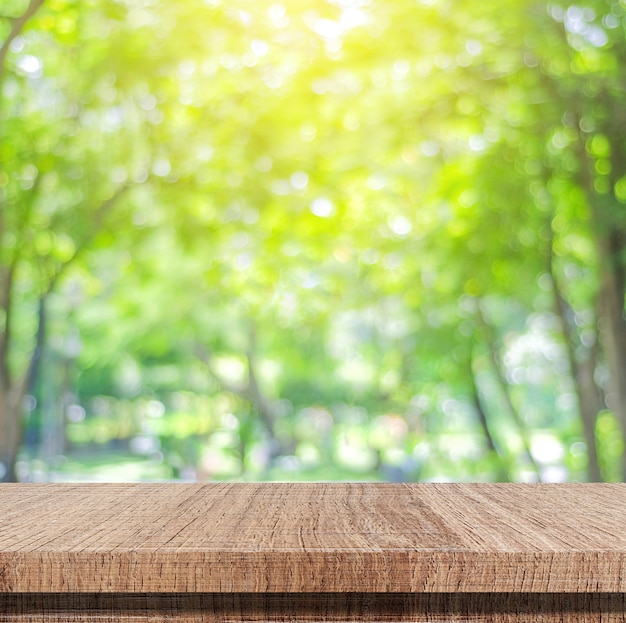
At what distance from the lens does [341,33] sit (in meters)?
3.95

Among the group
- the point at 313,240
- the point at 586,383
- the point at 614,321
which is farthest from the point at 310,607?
the point at 313,240

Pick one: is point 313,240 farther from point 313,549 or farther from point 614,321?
point 313,549

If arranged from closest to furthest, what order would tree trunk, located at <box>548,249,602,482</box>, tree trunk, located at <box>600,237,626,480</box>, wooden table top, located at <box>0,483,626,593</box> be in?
wooden table top, located at <box>0,483,626,593</box> < tree trunk, located at <box>600,237,626,480</box> < tree trunk, located at <box>548,249,602,482</box>

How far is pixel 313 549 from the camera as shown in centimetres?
52

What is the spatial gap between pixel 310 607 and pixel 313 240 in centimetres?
424

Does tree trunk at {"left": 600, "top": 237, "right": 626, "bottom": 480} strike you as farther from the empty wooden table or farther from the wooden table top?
the empty wooden table

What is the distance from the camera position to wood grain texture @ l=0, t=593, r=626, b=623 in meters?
0.52

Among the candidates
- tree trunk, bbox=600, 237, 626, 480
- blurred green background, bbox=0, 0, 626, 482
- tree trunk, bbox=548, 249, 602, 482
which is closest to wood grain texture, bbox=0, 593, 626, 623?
blurred green background, bbox=0, 0, 626, 482

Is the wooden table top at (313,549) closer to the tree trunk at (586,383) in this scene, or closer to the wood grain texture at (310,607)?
the wood grain texture at (310,607)

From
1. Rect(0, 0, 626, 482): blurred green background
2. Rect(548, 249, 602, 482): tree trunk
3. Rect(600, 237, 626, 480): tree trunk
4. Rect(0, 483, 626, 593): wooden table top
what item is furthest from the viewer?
Rect(548, 249, 602, 482): tree trunk

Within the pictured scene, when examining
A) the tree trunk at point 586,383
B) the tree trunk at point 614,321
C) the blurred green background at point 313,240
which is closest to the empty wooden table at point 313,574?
the blurred green background at point 313,240

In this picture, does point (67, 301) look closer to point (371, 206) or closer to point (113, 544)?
point (371, 206)

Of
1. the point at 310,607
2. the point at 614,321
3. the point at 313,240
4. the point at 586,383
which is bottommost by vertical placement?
the point at 586,383

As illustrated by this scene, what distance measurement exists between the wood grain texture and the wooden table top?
12 millimetres
